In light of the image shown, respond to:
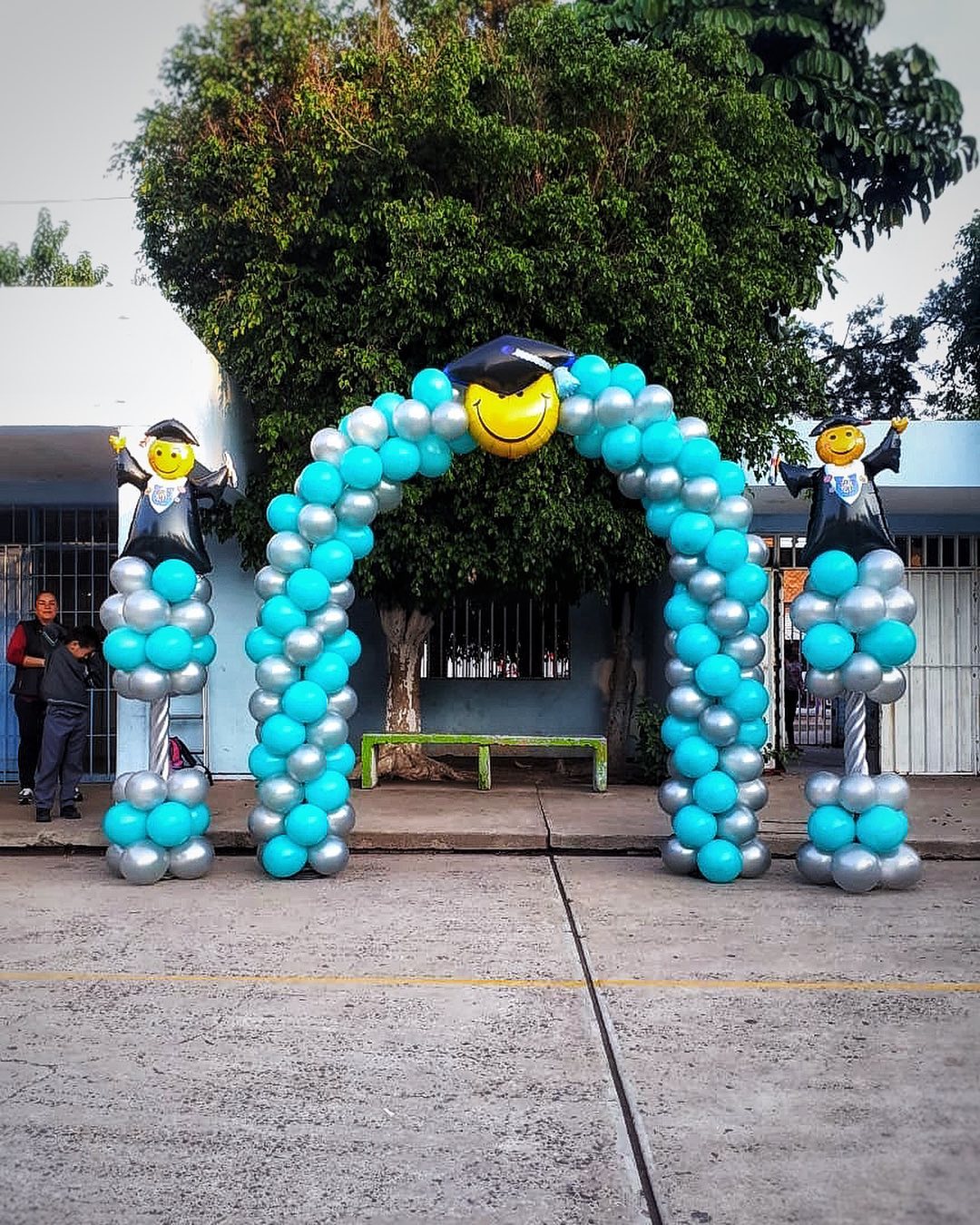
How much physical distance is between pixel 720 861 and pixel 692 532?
82.2 inches

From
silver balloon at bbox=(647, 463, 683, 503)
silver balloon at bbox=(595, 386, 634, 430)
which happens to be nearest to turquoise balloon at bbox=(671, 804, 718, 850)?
silver balloon at bbox=(647, 463, 683, 503)

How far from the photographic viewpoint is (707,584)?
7.32m

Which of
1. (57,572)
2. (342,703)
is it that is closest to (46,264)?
(57,572)

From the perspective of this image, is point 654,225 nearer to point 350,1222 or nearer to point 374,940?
point 374,940

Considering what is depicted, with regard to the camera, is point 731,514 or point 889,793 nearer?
point 889,793

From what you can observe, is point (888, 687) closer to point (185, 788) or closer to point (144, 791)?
point (185, 788)

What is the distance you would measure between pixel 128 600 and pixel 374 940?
2.88 m

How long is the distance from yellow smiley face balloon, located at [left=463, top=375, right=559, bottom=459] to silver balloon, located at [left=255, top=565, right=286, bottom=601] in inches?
61.6

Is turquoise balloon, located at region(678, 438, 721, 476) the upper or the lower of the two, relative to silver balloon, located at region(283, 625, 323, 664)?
upper

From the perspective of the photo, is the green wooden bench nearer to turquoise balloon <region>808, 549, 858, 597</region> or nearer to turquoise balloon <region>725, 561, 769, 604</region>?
turquoise balloon <region>725, 561, 769, 604</region>

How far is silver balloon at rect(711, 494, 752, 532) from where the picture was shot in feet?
24.1

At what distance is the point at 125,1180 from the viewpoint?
125 inches

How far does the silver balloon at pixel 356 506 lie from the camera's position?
7.43m

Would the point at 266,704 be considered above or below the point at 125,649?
below
